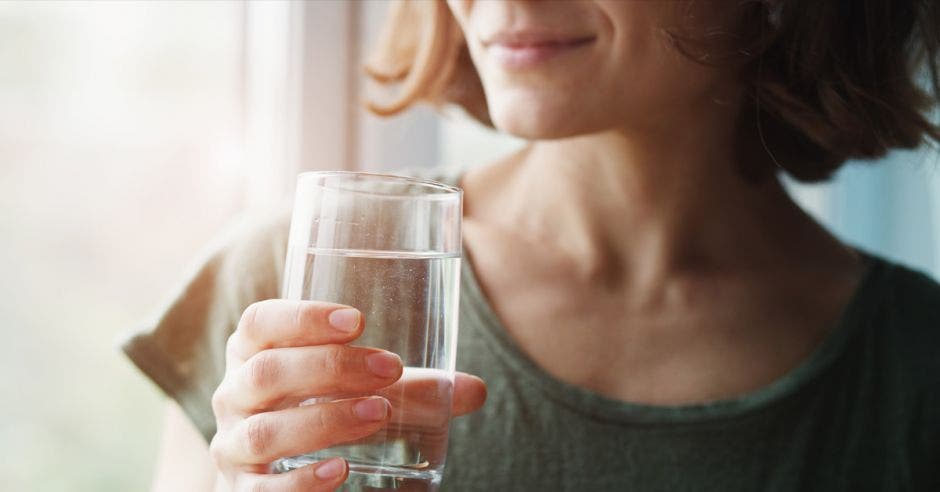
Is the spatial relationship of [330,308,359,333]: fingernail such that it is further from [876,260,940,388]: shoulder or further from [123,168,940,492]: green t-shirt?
[876,260,940,388]: shoulder

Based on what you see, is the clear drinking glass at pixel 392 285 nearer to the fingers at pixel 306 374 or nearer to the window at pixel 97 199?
the fingers at pixel 306 374

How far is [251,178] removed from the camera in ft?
4.58

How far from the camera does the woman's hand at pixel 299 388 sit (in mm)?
619

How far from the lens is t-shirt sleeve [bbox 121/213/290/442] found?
1.03m

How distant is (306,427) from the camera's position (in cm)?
63

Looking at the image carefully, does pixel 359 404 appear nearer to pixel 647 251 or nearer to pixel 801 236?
pixel 647 251

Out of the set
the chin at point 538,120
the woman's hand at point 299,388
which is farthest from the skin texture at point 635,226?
the woman's hand at point 299,388

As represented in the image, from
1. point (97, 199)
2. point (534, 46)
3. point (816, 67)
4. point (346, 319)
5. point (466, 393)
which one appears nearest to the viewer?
point (346, 319)

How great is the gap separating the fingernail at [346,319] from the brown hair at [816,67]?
1.62 feet

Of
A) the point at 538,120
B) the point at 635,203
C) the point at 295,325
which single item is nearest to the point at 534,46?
the point at 538,120

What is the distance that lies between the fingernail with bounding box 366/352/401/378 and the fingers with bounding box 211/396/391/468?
2cm

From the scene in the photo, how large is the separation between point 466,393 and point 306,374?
0.18m

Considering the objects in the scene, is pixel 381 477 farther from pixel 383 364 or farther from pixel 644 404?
pixel 644 404

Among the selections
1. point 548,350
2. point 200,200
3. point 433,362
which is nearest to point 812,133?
point 548,350
